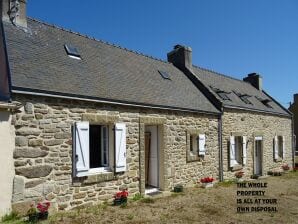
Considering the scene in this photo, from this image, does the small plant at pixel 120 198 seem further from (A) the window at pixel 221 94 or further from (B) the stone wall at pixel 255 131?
(A) the window at pixel 221 94

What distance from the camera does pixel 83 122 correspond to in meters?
7.38

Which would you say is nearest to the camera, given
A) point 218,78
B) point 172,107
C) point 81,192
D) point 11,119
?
point 11,119

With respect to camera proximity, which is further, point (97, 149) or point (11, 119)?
point (97, 149)

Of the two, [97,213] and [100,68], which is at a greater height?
[100,68]

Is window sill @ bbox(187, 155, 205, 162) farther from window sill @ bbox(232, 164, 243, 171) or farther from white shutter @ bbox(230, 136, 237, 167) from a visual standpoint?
window sill @ bbox(232, 164, 243, 171)

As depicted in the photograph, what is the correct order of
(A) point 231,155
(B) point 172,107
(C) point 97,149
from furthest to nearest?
(A) point 231,155
(B) point 172,107
(C) point 97,149

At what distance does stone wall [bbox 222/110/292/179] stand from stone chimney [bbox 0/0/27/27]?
8.69 metres

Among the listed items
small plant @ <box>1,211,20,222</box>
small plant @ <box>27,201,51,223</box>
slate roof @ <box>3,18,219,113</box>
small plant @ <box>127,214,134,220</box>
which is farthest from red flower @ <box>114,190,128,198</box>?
small plant @ <box>1,211,20,222</box>

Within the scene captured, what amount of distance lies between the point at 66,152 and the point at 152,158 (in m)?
3.77

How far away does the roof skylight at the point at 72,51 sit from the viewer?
875cm

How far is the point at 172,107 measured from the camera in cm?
1005

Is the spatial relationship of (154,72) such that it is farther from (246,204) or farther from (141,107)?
(246,204)

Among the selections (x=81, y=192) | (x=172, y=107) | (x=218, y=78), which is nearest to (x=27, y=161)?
(x=81, y=192)

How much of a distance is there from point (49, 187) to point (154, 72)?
6.74m
